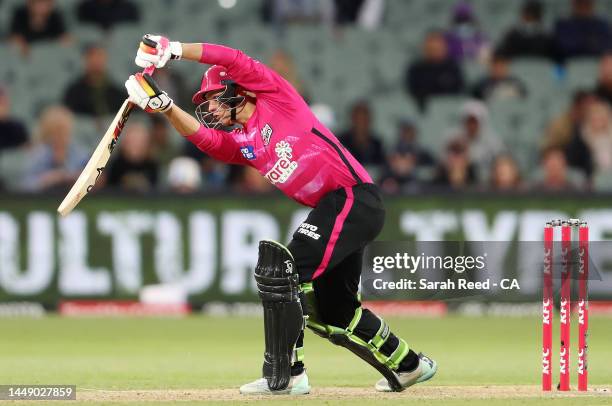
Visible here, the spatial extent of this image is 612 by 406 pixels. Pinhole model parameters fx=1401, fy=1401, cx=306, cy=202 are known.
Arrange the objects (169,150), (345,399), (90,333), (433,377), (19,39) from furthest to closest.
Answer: (19,39)
(169,150)
(90,333)
(433,377)
(345,399)

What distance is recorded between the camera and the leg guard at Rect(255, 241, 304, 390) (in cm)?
732

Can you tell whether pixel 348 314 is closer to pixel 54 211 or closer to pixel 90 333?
pixel 90 333

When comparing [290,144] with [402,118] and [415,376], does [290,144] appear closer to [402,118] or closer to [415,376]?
[415,376]

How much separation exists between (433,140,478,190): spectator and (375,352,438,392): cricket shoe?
573 cm

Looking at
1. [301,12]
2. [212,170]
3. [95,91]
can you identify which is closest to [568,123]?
[301,12]

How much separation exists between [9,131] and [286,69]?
9.50 feet

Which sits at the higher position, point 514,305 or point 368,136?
point 368,136

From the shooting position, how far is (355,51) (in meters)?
15.6

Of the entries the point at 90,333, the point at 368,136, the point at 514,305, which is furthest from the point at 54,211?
the point at 514,305

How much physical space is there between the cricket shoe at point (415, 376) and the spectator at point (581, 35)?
8.64 meters

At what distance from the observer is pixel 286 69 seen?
14.5 meters

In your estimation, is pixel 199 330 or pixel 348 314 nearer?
pixel 348 314

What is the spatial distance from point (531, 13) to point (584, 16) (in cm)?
64

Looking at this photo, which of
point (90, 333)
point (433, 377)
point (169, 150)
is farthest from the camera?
point (169, 150)
